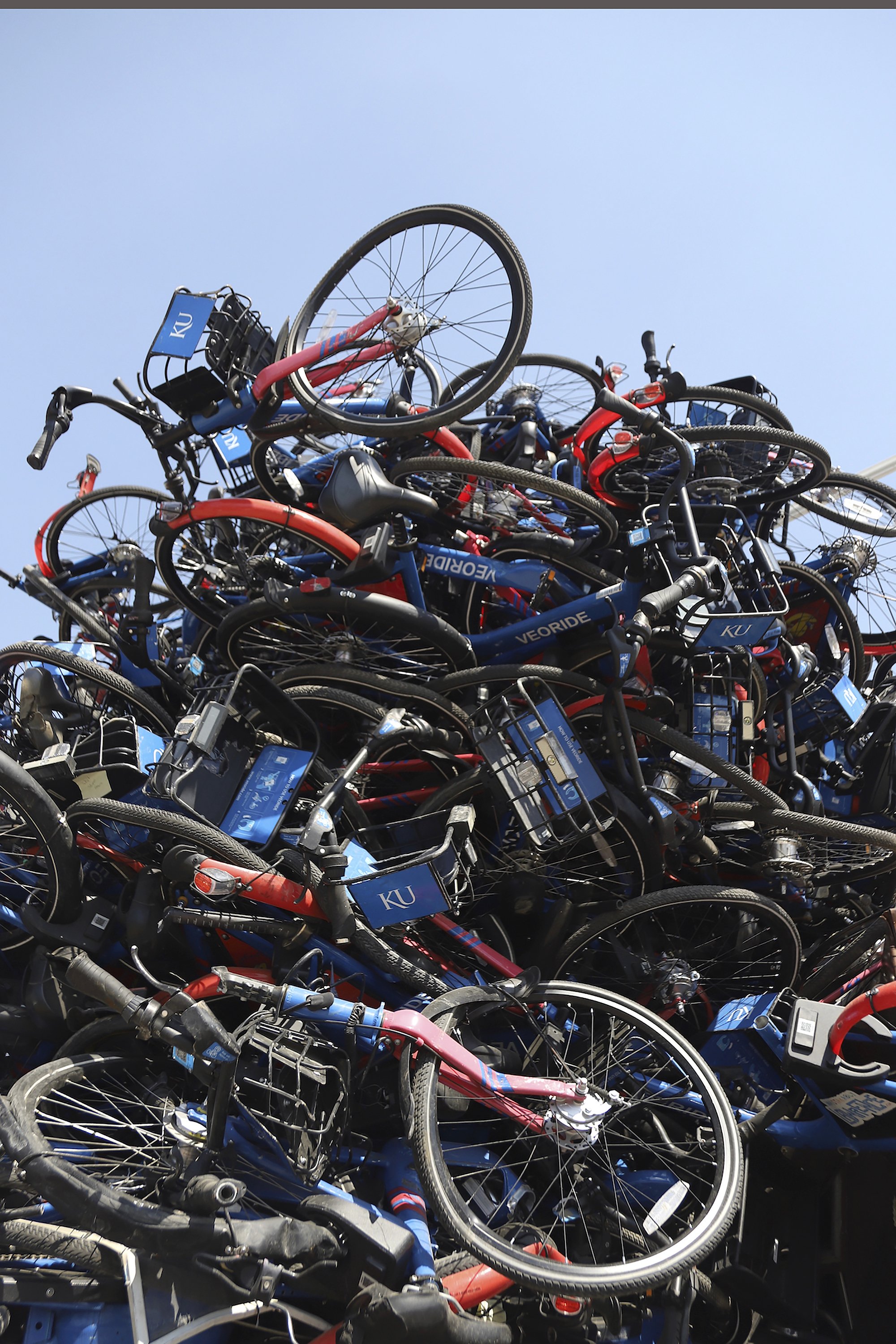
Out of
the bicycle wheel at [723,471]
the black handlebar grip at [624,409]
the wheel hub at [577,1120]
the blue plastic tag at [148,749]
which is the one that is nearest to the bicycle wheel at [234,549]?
the blue plastic tag at [148,749]

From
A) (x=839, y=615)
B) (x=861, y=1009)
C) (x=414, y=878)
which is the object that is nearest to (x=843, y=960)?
(x=861, y=1009)

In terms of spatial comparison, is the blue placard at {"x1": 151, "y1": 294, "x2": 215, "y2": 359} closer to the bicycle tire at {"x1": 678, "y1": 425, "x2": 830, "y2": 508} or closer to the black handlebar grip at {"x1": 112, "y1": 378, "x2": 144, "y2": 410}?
the black handlebar grip at {"x1": 112, "y1": 378, "x2": 144, "y2": 410}

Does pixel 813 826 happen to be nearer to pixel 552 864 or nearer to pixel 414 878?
pixel 552 864

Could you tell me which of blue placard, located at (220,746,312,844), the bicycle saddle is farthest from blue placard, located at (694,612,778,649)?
blue placard, located at (220,746,312,844)

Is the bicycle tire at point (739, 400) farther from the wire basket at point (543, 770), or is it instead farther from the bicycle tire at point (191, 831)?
the bicycle tire at point (191, 831)

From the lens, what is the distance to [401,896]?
14.7 feet

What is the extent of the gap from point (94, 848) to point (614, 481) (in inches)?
160

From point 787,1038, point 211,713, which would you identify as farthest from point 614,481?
point 787,1038

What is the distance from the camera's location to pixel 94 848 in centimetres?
534

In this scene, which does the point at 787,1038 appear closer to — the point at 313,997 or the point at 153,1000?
the point at 313,997

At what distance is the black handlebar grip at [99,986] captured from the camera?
12.7 ft

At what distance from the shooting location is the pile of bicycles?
3.79 metres

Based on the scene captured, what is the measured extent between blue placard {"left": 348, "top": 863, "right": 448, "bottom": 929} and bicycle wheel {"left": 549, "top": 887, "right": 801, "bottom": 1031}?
116cm

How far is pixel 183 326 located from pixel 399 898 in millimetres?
4078
